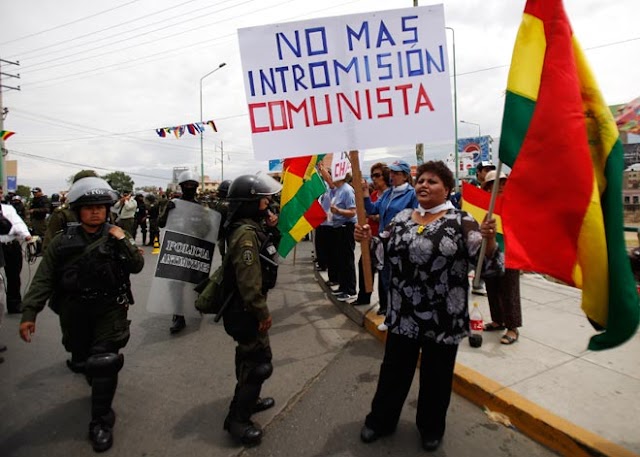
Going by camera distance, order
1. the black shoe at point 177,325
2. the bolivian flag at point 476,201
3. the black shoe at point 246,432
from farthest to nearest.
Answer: the black shoe at point 177,325 → the bolivian flag at point 476,201 → the black shoe at point 246,432

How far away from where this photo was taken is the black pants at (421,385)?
8.50ft

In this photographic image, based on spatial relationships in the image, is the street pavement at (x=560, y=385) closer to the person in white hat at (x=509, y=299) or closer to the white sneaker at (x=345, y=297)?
the person in white hat at (x=509, y=299)

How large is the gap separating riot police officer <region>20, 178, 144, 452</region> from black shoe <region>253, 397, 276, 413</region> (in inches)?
39.1

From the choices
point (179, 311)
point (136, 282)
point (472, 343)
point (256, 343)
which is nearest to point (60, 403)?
point (179, 311)

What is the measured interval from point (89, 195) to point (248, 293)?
131cm

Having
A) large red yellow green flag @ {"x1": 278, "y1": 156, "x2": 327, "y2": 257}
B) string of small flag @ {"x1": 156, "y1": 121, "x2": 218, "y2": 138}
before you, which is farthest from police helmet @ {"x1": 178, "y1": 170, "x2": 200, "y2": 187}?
string of small flag @ {"x1": 156, "y1": 121, "x2": 218, "y2": 138}

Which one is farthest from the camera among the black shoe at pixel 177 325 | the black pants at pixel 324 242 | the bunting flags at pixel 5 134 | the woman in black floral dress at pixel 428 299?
the bunting flags at pixel 5 134

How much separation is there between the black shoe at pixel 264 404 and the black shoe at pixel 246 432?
1.12ft

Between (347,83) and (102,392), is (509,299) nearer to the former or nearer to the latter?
(347,83)

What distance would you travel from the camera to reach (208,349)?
442 cm

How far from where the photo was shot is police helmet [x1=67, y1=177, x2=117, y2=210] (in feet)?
9.25

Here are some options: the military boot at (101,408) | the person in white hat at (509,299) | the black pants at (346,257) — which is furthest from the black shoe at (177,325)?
the person in white hat at (509,299)

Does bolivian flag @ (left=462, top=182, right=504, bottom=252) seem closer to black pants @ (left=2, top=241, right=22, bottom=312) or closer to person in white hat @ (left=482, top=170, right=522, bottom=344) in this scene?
person in white hat @ (left=482, top=170, right=522, bottom=344)

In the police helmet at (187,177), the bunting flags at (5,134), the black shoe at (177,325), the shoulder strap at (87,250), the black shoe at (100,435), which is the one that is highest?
the bunting flags at (5,134)
